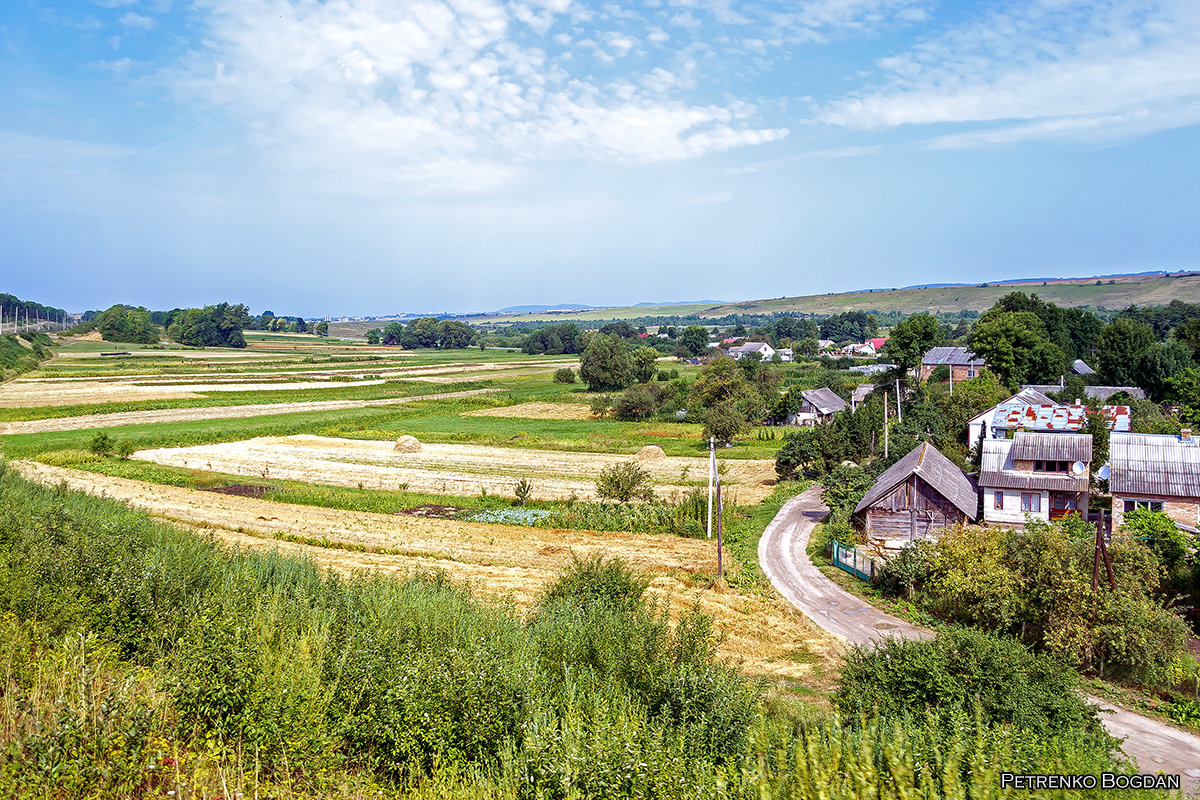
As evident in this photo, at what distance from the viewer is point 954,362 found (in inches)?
3182

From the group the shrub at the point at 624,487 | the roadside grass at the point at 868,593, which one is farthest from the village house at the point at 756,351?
the roadside grass at the point at 868,593

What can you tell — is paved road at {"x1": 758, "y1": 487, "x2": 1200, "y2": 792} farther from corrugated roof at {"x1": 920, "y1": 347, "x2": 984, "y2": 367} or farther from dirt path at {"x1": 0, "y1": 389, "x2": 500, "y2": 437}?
dirt path at {"x1": 0, "y1": 389, "x2": 500, "y2": 437}

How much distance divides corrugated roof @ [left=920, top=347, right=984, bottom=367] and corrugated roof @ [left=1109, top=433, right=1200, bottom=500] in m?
51.0

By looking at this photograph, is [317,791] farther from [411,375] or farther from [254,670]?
[411,375]

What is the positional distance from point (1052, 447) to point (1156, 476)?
3585mm

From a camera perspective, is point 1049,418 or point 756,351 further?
point 756,351

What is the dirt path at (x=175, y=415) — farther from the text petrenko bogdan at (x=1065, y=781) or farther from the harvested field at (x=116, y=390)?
the text petrenko bogdan at (x=1065, y=781)

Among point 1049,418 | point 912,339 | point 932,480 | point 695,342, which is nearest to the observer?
point 932,480

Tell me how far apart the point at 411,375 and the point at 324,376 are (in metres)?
12.5

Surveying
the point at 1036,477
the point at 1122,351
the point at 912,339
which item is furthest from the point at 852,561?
the point at 1122,351

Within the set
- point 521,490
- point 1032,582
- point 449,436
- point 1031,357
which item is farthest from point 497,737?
point 1031,357

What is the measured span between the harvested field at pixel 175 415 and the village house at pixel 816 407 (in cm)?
4011

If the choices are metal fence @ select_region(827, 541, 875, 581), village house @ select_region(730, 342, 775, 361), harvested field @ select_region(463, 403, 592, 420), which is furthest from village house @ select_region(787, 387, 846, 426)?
village house @ select_region(730, 342, 775, 361)

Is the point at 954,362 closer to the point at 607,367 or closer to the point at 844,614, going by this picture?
the point at 607,367
